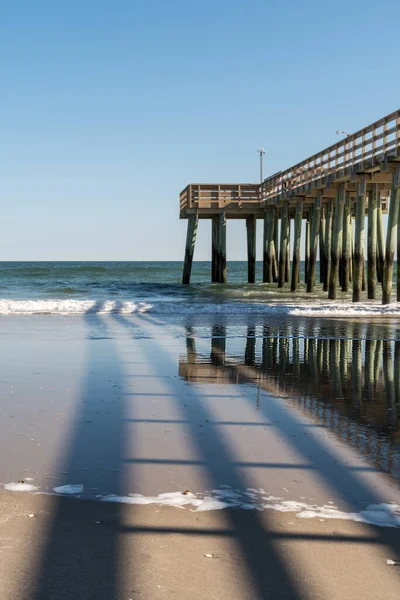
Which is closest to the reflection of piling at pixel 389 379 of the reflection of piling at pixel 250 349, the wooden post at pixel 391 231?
the reflection of piling at pixel 250 349

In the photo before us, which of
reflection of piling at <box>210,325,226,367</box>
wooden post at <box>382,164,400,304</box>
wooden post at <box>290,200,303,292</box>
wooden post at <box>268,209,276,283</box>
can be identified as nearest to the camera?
reflection of piling at <box>210,325,226,367</box>

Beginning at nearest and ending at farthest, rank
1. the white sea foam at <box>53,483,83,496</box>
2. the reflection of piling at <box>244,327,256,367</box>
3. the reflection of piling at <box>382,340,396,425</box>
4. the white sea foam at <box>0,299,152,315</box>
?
the white sea foam at <box>53,483,83,496</box>
the reflection of piling at <box>382,340,396,425</box>
the reflection of piling at <box>244,327,256,367</box>
the white sea foam at <box>0,299,152,315</box>

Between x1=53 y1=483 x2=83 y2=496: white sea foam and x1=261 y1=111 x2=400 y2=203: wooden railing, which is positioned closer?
x1=53 y1=483 x2=83 y2=496: white sea foam

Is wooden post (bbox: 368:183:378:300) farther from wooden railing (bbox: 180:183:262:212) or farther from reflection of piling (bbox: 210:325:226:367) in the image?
wooden railing (bbox: 180:183:262:212)

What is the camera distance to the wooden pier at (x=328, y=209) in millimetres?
21688

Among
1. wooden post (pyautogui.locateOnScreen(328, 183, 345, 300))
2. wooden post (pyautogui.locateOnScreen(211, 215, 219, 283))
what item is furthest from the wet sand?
wooden post (pyautogui.locateOnScreen(211, 215, 219, 283))

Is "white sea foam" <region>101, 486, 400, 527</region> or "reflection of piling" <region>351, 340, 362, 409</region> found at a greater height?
"reflection of piling" <region>351, 340, 362, 409</region>

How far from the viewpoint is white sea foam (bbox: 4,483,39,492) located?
14.9 feet

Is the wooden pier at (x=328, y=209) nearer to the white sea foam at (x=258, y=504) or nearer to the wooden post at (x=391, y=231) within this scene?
the wooden post at (x=391, y=231)

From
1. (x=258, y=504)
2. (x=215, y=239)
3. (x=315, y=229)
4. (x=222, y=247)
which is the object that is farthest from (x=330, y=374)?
(x=215, y=239)

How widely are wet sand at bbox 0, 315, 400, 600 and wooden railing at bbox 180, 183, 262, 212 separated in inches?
1038

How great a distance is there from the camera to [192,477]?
4.84 meters

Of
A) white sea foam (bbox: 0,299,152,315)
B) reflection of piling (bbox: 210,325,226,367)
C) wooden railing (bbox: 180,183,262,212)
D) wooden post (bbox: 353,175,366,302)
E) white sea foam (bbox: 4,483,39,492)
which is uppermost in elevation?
wooden railing (bbox: 180,183,262,212)

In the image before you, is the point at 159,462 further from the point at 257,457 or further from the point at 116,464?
the point at 257,457
